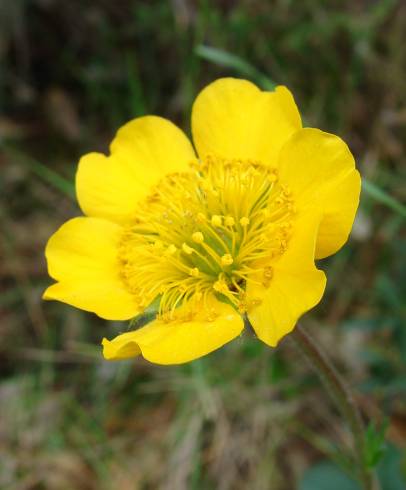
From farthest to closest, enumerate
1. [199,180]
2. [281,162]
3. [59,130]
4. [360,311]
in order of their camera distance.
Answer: [59,130] → [360,311] → [199,180] → [281,162]

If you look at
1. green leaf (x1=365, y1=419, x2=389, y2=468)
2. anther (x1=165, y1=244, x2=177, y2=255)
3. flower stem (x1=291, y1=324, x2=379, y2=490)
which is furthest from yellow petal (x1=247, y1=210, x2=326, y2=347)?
green leaf (x1=365, y1=419, x2=389, y2=468)

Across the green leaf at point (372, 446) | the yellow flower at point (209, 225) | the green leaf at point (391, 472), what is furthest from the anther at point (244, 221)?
the green leaf at point (391, 472)

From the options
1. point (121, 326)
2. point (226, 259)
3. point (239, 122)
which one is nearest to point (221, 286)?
point (226, 259)

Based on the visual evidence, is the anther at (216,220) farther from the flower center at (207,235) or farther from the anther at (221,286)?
the anther at (221,286)

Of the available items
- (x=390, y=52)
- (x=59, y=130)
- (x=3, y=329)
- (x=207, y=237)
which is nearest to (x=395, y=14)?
(x=390, y=52)

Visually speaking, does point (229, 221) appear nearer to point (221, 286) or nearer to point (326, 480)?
point (221, 286)

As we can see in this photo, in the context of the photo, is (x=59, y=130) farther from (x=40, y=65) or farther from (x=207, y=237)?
(x=207, y=237)

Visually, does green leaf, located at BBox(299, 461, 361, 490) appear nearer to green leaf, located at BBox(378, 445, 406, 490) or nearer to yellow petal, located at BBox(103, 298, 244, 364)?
green leaf, located at BBox(378, 445, 406, 490)
